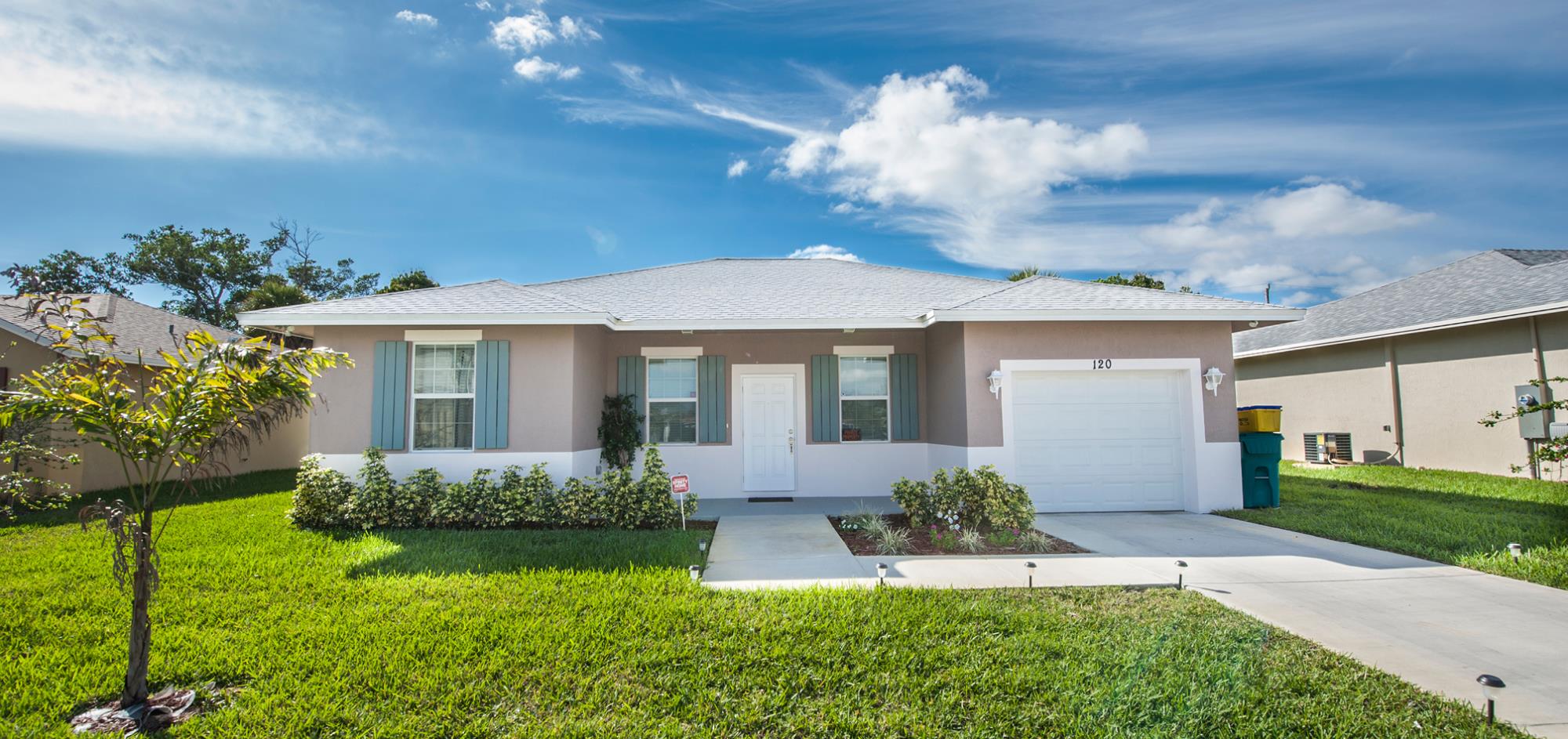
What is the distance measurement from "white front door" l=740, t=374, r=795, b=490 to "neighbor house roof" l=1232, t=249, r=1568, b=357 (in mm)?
12128

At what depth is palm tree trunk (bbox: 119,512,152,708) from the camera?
3426mm

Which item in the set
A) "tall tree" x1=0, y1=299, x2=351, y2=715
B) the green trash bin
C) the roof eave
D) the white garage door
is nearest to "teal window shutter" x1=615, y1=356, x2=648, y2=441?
the white garage door

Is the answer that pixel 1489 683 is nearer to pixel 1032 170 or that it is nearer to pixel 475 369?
pixel 475 369

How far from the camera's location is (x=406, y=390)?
8812mm

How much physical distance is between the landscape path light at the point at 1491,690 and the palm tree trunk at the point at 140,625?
6.67 m

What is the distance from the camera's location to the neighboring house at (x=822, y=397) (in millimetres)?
8703

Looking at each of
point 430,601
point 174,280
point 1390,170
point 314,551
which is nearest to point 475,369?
point 314,551

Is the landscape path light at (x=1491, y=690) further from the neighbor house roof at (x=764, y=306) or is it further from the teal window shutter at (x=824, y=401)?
the teal window shutter at (x=824, y=401)

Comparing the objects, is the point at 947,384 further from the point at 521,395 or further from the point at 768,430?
the point at 521,395

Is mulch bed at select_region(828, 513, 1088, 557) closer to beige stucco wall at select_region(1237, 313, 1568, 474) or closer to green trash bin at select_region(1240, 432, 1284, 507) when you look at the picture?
green trash bin at select_region(1240, 432, 1284, 507)

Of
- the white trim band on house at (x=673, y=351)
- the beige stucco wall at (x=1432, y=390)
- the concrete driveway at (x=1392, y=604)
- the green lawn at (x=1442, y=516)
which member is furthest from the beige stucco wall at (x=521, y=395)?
the beige stucco wall at (x=1432, y=390)

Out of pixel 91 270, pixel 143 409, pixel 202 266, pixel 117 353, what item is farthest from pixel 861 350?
pixel 91 270

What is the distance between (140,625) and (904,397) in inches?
352

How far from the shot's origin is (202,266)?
90.2 feet
